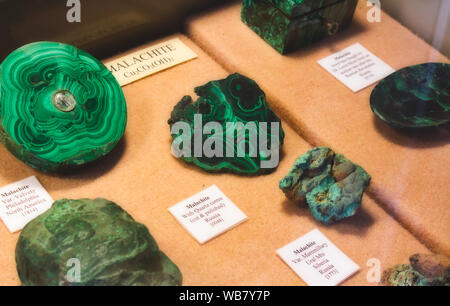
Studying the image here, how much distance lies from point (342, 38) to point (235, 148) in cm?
65

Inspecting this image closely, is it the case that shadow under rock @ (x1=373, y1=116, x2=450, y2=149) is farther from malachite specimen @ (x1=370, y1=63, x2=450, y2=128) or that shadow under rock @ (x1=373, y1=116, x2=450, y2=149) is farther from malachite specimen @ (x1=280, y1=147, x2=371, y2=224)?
malachite specimen @ (x1=280, y1=147, x2=371, y2=224)

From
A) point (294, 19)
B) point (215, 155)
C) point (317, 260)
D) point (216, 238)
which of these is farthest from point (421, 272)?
point (294, 19)

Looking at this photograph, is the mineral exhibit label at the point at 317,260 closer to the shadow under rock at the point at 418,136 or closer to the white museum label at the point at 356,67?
the shadow under rock at the point at 418,136

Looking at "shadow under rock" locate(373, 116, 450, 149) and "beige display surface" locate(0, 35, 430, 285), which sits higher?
"shadow under rock" locate(373, 116, 450, 149)

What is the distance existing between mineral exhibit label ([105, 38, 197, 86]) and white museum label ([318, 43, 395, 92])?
1.37 feet

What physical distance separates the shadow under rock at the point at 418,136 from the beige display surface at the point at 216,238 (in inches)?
8.4

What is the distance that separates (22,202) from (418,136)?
100 cm

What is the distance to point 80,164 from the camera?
50.8 inches

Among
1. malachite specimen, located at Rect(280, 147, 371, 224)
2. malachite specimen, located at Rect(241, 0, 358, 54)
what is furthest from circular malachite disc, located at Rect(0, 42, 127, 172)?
malachite specimen, located at Rect(241, 0, 358, 54)

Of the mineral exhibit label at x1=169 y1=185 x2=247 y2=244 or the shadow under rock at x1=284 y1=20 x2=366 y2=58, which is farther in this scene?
the shadow under rock at x1=284 y1=20 x2=366 y2=58

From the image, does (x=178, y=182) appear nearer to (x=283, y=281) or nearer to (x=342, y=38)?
(x=283, y=281)

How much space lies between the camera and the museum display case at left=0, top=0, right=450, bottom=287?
3.66 ft

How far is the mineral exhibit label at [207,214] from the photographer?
1.20m
